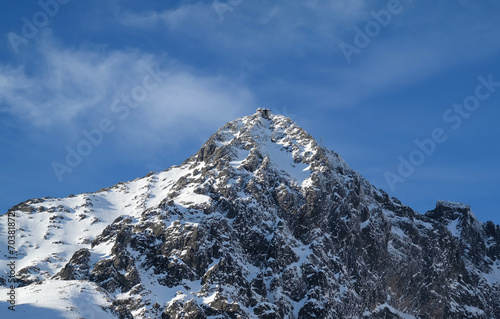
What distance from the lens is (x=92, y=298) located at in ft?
602

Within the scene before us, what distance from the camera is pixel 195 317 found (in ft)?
652

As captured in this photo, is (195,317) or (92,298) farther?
(195,317)

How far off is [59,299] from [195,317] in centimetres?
4182

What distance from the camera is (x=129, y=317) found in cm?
18325

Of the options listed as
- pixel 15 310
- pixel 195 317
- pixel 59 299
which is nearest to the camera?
pixel 15 310

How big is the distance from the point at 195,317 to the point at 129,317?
76.9 ft

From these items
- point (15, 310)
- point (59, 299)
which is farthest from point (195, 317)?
point (15, 310)

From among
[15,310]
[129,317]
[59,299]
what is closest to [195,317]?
[129,317]

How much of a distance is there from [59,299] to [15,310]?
14.4 meters

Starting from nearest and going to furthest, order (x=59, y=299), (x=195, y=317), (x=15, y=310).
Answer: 1. (x=15, y=310)
2. (x=59, y=299)
3. (x=195, y=317)

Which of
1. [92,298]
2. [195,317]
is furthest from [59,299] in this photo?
[195,317]

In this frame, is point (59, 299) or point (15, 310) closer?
point (15, 310)

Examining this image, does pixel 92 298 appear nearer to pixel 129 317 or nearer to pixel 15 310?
pixel 129 317

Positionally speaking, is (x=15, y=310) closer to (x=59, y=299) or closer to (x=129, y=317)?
(x=59, y=299)
